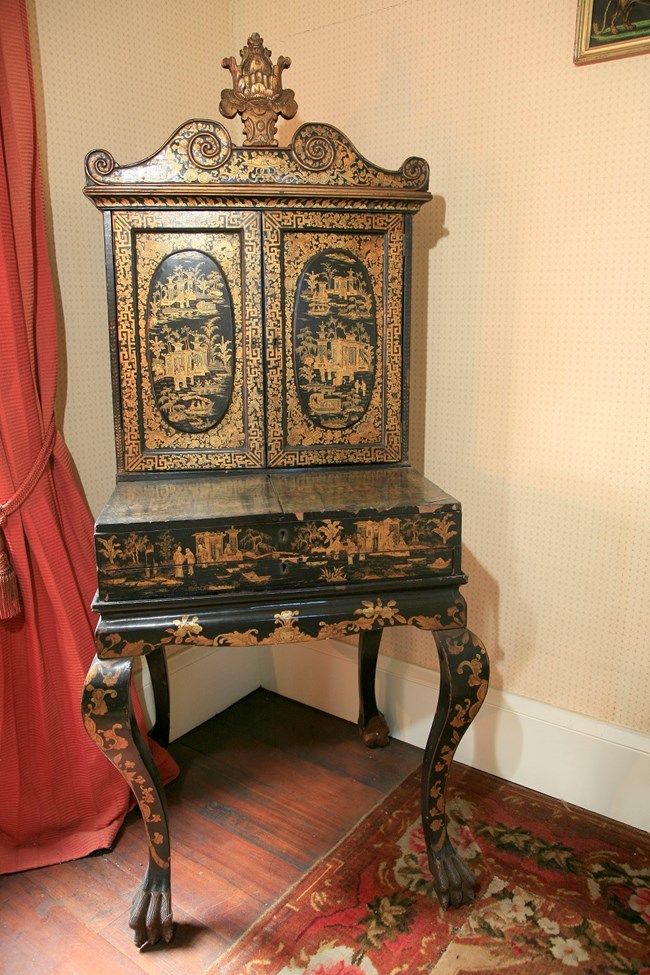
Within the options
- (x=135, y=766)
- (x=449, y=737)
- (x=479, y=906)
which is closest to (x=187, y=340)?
(x=135, y=766)

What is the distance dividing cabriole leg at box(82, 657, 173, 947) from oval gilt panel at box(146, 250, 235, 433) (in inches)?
25.9

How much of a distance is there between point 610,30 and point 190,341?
1.24 m

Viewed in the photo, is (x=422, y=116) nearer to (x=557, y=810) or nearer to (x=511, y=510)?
(x=511, y=510)

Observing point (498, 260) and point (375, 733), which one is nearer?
point (498, 260)

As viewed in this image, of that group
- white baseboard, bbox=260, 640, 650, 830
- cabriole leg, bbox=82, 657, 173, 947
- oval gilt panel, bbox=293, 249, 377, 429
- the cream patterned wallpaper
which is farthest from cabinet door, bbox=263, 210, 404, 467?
white baseboard, bbox=260, 640, 650, 830

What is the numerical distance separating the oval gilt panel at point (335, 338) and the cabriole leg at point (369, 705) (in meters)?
0.82

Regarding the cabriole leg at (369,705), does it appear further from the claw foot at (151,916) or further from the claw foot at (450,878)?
the claw foot at (151,916)

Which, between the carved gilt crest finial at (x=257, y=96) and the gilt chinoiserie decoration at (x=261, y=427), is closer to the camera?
the gilt chinoiserie decoration at (x=261, y=427)

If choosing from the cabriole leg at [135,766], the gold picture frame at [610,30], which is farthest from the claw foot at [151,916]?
the gold picture frame at [610,30]

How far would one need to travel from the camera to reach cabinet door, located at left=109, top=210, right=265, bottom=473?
1826 millimetres

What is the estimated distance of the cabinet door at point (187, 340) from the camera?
1.83 m

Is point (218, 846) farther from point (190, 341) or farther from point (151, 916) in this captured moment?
point (190, 341)

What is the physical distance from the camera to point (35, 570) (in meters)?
1.93

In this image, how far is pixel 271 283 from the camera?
1867 millimetres
